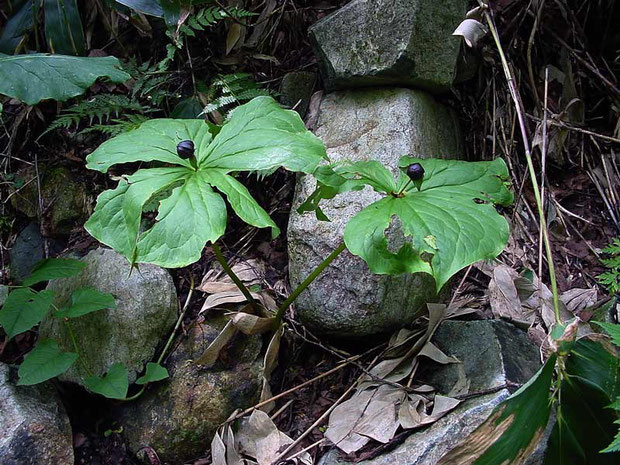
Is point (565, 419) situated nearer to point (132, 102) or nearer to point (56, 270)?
point (56, 270)

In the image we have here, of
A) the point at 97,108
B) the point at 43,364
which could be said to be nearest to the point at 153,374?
the point at 43,364

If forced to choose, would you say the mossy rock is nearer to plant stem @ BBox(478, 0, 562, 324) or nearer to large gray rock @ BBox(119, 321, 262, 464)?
large gray rock @ BBox(119, 321, 262, 464)

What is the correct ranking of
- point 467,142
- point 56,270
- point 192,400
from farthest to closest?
point 467,142 → point 56,270 → point 192,400

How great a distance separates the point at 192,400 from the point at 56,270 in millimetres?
745

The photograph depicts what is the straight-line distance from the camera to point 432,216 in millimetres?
1588

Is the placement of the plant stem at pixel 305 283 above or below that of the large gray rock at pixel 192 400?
above

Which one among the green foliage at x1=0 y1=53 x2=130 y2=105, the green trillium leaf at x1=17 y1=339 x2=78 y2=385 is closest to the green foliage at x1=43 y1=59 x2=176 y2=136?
the green foliage at x1=0 y1=53 x2=130 y2=105

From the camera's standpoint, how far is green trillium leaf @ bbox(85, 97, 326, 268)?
5.04ft

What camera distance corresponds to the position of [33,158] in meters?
3.13

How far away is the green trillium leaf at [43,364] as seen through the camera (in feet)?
6.63

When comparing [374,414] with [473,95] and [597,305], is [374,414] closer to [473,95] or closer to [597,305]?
[597,305]

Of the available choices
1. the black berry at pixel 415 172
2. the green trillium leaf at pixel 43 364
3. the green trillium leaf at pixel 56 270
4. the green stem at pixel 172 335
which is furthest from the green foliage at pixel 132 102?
the black berry at pixel 415 172

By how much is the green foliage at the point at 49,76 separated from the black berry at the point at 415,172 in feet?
3.91

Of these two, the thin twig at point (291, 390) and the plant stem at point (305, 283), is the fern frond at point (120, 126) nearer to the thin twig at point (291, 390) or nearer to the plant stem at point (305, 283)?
the plant stem at point (305, 283)
